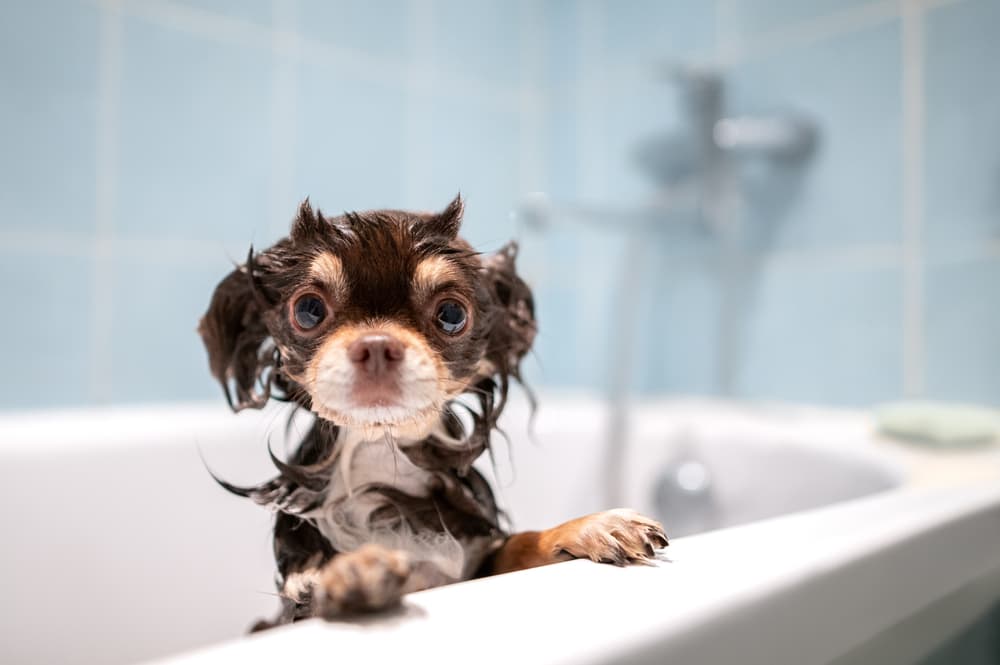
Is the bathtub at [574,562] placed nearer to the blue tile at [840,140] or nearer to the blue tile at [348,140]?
the blue tile at [840,140]

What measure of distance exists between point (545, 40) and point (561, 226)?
562mm

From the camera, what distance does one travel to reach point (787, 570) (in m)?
0.42

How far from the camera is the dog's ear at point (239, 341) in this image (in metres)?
0.54

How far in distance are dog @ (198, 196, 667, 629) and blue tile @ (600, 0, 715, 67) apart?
115 centimetres

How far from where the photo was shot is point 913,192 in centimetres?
120

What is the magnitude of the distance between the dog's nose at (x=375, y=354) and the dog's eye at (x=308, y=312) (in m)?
0.05

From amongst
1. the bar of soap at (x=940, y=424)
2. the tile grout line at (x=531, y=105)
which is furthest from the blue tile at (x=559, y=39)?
the bar of soap at (x=940, y=424)

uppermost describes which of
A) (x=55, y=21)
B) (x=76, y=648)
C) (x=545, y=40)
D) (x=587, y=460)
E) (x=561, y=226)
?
(x=545, y=40)

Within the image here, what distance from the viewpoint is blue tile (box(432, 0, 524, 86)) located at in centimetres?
172

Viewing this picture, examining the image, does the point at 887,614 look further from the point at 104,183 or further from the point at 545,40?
the point at 545,40

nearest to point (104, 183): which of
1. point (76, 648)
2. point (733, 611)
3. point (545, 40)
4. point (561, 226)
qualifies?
point (76, 648)

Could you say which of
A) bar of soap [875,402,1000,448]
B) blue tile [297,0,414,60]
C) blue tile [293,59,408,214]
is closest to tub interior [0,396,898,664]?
bar of soap [875,402,1000,448]

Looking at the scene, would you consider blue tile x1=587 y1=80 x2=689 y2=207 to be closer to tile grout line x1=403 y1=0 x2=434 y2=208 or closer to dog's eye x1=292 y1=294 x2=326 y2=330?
tile grout line x1=403 y1=0 x2=434 y2=208

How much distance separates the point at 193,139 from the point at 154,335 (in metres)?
0.40
